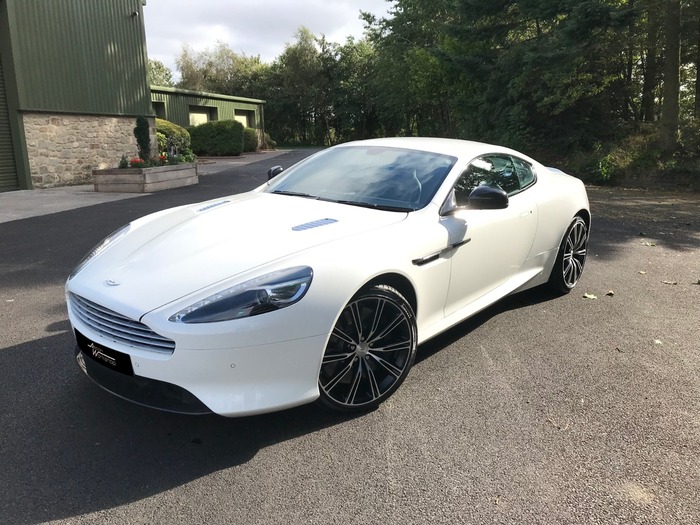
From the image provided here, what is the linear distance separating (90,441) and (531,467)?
6.94 feet

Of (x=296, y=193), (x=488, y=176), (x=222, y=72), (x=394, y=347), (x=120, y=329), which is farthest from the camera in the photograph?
(x=222, y=72)

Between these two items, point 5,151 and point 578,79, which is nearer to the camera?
point 5,151

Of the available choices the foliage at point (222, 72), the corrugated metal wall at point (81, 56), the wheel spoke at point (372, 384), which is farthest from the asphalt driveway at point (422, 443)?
the foliage at point (222, 72)

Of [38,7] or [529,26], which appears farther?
[529,26]

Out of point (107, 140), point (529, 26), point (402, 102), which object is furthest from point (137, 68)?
point (402, 102)

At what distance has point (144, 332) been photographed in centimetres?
251

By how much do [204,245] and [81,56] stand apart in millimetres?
14319

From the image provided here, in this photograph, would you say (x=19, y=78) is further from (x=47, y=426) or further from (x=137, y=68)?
(x=47, y=426)

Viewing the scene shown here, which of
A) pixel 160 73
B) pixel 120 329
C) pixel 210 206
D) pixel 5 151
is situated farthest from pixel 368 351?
pixel 160 73

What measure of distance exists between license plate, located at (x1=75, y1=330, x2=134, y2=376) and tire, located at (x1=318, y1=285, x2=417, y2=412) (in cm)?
91

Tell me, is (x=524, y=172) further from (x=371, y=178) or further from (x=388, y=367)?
(x=388, y=367)

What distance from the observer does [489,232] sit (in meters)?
3.81

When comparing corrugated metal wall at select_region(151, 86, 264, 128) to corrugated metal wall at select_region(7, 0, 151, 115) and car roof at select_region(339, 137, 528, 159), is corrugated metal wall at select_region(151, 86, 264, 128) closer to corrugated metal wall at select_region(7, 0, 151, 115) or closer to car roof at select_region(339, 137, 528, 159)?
corrugated metal wall at select_region(7, 0, 151, 115)

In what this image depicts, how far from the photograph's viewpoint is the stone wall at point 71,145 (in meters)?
13.6
